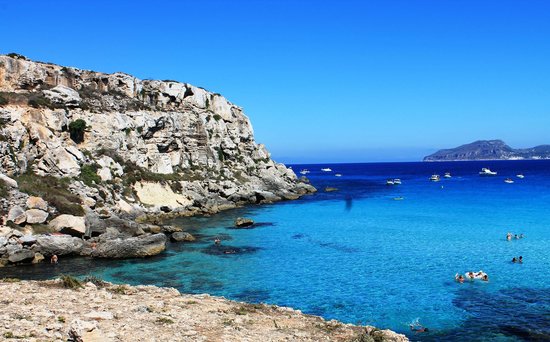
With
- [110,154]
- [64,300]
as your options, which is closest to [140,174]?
[110,154]

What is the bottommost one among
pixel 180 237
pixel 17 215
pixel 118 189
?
pixel 180 237

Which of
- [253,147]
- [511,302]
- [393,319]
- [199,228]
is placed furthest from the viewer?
[253,147]

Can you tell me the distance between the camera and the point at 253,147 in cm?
11131

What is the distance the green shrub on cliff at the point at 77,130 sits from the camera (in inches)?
2721

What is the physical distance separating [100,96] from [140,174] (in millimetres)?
20961

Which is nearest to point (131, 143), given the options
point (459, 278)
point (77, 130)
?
point (77, 130)

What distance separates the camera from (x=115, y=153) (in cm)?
7225

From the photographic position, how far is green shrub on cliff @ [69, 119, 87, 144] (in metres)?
69.1

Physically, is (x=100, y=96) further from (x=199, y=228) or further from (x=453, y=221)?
(x=453, y=221)

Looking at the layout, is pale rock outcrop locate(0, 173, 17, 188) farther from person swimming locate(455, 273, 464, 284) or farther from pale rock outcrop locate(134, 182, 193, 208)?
person swimming locate(455, 273, 464, 284)

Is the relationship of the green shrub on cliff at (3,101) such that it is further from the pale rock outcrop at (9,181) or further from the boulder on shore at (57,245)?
the boulder on shore at (57,245)

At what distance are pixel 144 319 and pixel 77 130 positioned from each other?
5708cm

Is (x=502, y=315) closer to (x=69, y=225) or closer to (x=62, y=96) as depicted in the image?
(x=69, y=225)

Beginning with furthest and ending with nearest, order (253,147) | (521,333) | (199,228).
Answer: (253,147) < (199,228) < (521,333)
